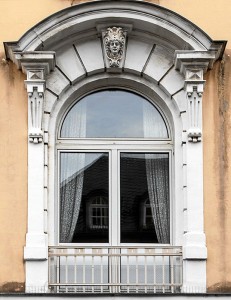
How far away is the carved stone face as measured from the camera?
18203mm

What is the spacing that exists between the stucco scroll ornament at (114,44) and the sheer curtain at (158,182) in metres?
1.09

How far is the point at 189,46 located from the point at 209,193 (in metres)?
2.32

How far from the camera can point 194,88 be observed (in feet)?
59.4

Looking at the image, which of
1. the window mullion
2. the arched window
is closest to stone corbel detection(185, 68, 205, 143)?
the arched window

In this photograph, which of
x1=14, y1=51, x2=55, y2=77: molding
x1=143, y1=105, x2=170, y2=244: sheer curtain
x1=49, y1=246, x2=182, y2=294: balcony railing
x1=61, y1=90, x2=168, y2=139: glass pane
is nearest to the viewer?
x1=49, y1=246, x2=182, y2=294: balcony railing

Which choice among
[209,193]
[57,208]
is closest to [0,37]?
[57,208]

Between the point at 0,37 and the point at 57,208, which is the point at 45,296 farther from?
the point at 0,37

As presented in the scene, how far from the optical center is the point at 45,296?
56.3ft

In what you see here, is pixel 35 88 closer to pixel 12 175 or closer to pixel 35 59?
pixel 35 59

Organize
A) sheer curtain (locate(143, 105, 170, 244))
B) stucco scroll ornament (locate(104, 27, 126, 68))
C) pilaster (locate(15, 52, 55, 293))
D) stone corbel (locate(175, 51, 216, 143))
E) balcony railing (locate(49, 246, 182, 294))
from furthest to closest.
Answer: sheer curtain (locate(143, 105, 170, 244))
stucco scroll ornament (locate(104, 27, 126, 68))
stone corbel (locate(175, 51, 216, 143))
balcony railing (locate(49, 246, 182, 294))
pilaster (locate(15, 52, 55, 293))

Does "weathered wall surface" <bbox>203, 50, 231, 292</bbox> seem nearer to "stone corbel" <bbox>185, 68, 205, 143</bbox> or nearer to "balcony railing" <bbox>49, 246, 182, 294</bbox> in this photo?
"stone corbel" <bbox>185, 68, 205, 143</bbox>

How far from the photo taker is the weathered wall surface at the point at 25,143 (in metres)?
17.7

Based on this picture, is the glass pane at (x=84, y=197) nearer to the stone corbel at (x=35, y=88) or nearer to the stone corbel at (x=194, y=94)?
the stone corbel at (x=35, y=88)

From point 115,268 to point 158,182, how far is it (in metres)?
1.61
